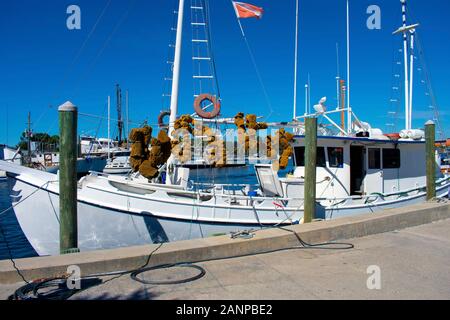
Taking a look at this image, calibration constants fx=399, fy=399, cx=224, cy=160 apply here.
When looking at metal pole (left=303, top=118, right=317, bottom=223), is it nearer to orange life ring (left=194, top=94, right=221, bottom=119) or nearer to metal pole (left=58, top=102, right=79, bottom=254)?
metal pole (left=58, top=102, right=79, bottom=254)

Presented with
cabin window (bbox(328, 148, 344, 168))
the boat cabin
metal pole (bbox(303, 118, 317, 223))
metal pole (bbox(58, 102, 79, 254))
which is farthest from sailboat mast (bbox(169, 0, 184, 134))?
metal pole (bbox(58, 102, 79, 254))

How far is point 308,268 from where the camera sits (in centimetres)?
514

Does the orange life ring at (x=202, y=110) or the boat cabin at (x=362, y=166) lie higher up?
the orange life ring at (x=202, y=110)

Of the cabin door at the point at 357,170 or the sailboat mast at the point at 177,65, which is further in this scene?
the cabin door at the point at 357,170

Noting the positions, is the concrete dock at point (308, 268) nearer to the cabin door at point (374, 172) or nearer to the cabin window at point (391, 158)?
the cabin door at point (374, 172)

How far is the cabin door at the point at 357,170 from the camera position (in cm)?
1361

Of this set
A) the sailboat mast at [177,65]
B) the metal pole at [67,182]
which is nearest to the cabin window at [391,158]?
the sailboat mast at [177,65]

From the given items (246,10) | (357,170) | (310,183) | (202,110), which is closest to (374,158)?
(357,170)

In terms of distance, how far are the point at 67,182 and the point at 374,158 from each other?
35.8 feet

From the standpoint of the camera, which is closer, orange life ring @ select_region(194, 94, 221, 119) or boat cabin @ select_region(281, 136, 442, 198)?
orange life ring @ select_region(194, 94, 221, 119)

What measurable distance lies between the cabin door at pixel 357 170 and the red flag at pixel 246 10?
248 inches

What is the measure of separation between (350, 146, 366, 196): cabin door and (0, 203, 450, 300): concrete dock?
652 cm

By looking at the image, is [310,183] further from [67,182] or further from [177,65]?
[177,65]

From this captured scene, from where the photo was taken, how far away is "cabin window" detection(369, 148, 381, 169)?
13.7 metres
